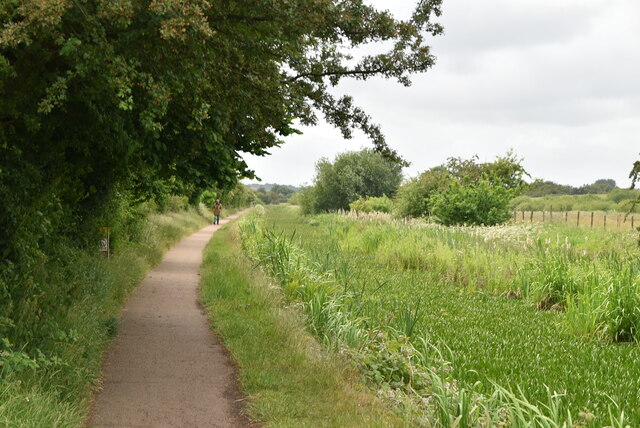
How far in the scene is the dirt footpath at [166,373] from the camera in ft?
18.8

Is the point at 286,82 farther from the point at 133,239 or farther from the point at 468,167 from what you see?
the point at 468,167

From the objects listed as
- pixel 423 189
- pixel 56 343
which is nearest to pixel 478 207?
pixel 423 189

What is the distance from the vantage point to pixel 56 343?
634cm

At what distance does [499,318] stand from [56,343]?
7820mm

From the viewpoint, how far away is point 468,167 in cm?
4897

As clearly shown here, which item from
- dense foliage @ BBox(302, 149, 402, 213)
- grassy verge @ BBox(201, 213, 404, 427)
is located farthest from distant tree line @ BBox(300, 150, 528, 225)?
grassy verge @ BBox(201, 213, 404, 427)

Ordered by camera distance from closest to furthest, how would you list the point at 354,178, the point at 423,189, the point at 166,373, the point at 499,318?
1. the point at 166,373
2. the point at 499,318
3. the point at 423,189
4. the point at 354,178

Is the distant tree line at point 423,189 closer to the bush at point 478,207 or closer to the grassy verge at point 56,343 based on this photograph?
the bush at point 478,207

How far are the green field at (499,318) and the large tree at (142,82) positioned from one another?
120 inches

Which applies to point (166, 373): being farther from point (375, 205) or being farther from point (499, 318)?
point (375, 205)

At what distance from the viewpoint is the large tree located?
17.9 feet

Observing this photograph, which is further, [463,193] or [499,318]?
[463,193]

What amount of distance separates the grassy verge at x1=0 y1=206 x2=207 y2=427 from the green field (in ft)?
9.56

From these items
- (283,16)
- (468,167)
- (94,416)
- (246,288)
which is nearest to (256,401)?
(94,416)
